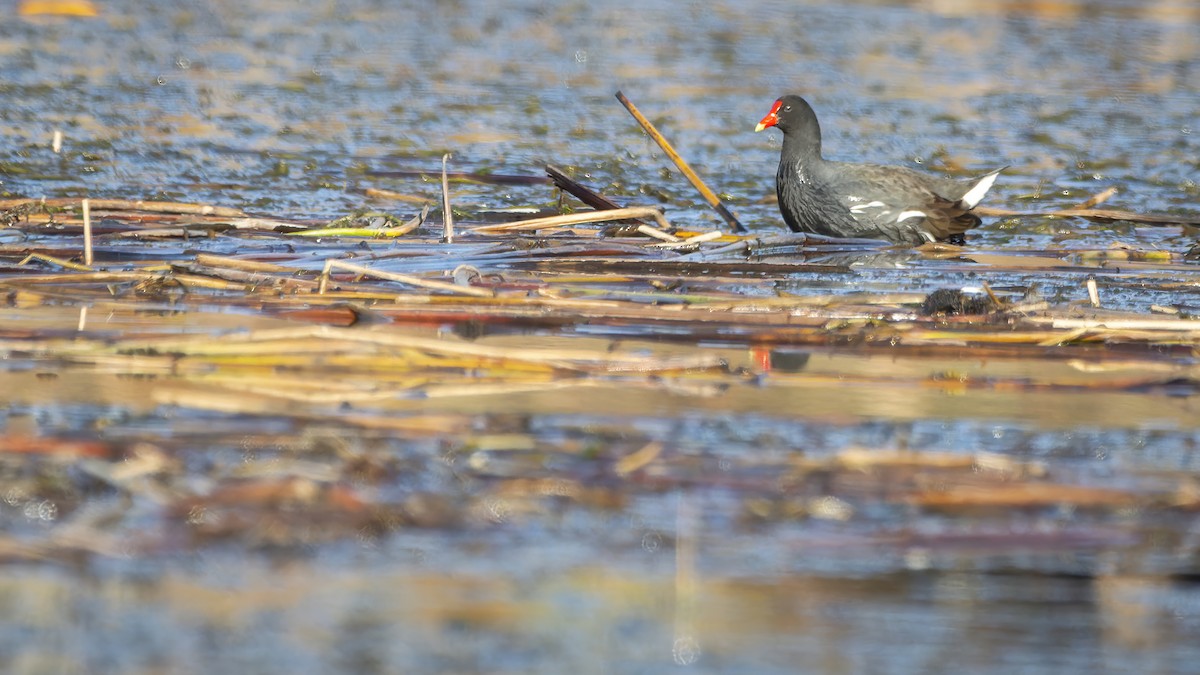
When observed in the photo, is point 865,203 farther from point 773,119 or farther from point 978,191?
point 773,119

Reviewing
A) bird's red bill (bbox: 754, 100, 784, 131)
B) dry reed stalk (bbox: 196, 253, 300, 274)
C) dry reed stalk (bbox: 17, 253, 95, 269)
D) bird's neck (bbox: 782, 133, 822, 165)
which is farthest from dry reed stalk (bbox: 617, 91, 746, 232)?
dry reed stalk (bbox: 17, 253, 95, 269)

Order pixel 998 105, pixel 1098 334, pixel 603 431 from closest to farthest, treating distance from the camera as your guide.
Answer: pixel 603 431 → pixel 1098 334 → pixel 998 105

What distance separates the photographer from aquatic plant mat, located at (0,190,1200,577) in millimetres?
3459

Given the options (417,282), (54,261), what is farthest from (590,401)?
(54,261)

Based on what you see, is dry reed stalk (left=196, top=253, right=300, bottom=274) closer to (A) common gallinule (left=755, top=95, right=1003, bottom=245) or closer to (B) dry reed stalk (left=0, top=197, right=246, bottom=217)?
(B) dry reed stalk (left=0, top=197, right=246, bottom=217)

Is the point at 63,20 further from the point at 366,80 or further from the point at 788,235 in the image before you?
the point at 788,235

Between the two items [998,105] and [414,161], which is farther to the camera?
[998,105]

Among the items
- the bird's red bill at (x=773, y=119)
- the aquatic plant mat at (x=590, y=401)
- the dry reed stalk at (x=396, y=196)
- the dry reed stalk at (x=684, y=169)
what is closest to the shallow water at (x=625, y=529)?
the aquatic plant mat at (x=590, y=401)

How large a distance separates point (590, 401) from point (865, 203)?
4242 mm

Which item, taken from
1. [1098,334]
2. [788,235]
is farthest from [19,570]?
[788,235]

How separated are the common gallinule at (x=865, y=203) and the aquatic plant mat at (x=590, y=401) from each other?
48.7 inches

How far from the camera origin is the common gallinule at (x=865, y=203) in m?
8.40

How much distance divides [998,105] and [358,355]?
35.2ft

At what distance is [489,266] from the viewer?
666 cm
